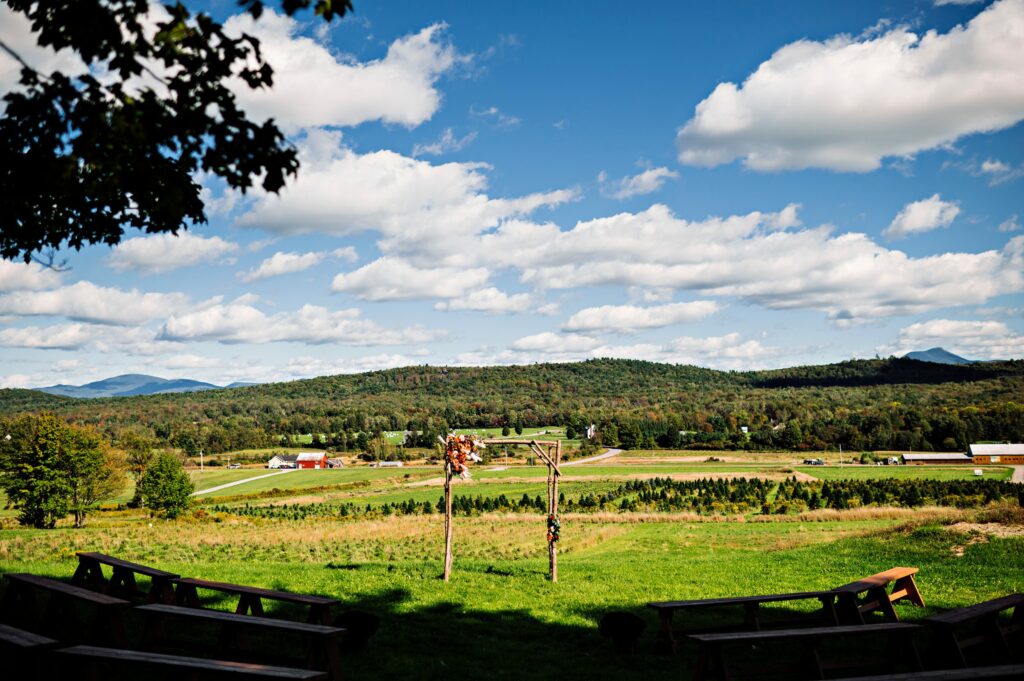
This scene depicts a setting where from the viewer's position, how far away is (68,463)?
150 feet

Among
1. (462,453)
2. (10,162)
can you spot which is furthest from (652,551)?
(10,162)

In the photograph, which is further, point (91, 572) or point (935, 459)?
point (935, 459)

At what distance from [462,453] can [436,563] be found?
3410 mm

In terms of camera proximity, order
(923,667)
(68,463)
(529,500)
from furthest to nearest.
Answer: (529,500) < (68,463) < (923,667)

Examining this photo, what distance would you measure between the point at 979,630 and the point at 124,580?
10.9 meters

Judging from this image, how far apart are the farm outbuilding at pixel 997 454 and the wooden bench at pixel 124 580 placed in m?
94.4

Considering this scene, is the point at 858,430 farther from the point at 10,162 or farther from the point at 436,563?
the point at 10,162

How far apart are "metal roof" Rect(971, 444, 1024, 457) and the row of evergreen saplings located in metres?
26.9

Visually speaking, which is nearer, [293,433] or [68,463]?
[68,463]

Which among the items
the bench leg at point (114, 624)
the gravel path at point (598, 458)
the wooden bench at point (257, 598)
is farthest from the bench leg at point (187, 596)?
the gravel path at point (598, 458)

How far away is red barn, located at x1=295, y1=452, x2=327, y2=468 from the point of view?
106 metres

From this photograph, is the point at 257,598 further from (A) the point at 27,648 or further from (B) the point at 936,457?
(B) the point at 936,457

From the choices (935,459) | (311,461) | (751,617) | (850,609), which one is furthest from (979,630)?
(311,461)

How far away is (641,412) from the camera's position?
145m
